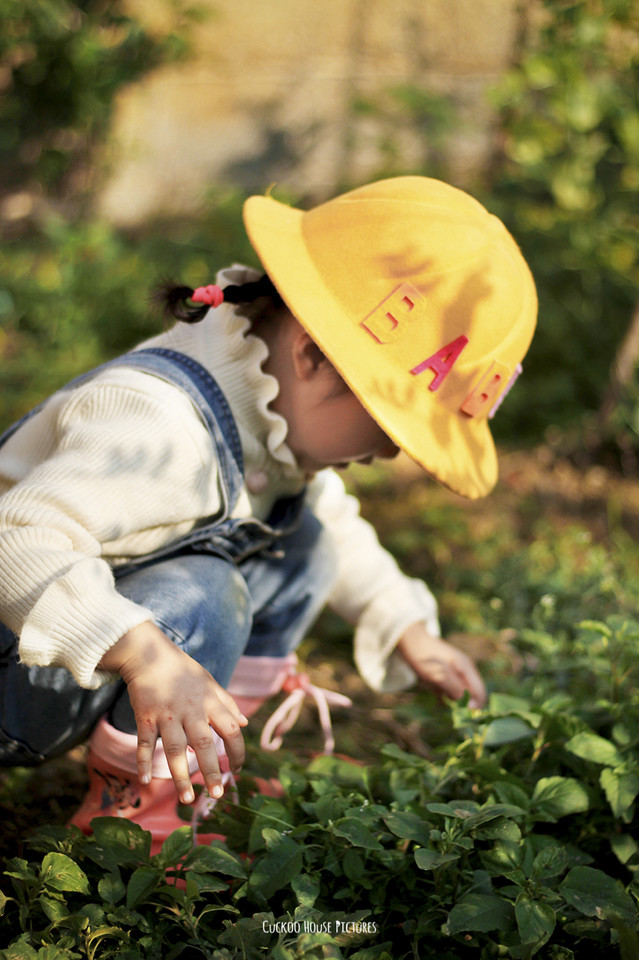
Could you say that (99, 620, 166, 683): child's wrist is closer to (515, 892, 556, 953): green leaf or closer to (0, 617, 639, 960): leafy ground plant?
(0, 617, 639, 960): leafy ground plant

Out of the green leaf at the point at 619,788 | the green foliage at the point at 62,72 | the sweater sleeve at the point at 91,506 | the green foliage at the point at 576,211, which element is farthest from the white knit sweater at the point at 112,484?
the green foliage at the point at 62,72

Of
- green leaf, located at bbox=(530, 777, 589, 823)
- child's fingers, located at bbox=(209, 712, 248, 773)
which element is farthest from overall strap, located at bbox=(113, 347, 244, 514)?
green leaf, located at bbox=(530, 777, 589, 823)

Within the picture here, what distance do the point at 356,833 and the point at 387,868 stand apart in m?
0.14

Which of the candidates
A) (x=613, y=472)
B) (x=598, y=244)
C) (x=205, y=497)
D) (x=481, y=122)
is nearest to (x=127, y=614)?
(x=205, y=497)

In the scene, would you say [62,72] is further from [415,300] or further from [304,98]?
[415,300]

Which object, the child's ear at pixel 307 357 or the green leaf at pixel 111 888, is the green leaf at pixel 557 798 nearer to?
the green leaf at pixel 111 888

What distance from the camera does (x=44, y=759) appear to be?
5.08 feet

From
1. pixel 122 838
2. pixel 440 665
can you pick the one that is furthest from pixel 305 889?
pixel 440 665

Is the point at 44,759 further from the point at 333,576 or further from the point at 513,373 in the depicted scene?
the point at 513,373

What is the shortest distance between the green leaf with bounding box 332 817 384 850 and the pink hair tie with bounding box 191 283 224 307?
96 cm

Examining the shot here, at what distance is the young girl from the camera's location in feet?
4.37

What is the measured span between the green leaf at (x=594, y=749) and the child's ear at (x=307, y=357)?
0.83 metres

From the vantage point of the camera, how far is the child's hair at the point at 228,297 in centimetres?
174

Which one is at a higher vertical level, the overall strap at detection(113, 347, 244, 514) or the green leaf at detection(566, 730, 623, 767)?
the overall strap at detection(113, 347, 244, 514)
